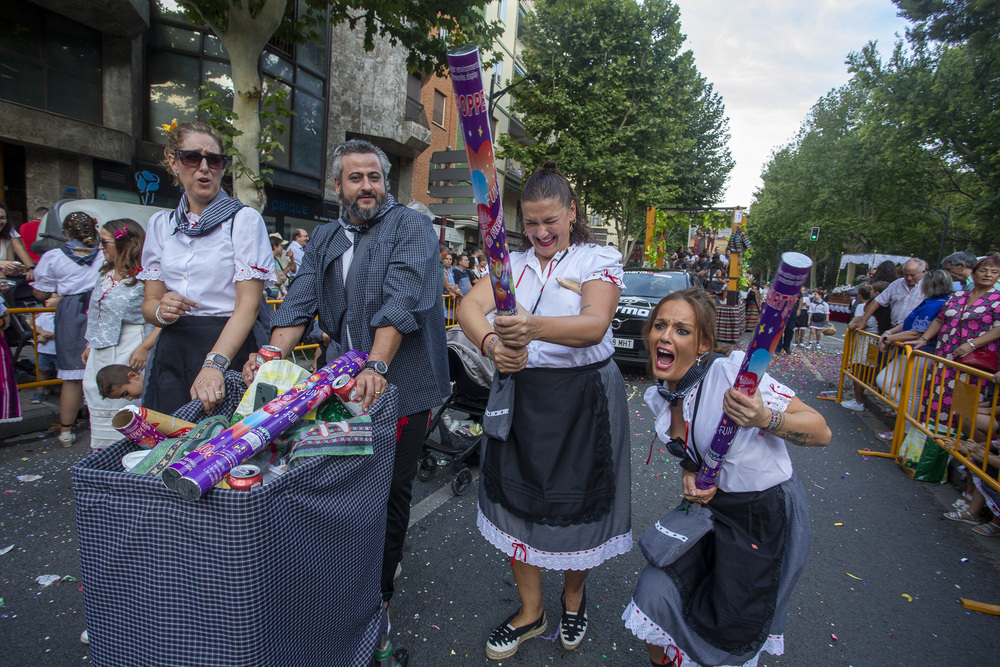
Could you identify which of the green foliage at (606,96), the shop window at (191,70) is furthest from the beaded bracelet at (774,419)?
the green foliage at (606,96)

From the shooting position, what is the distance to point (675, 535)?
180cm

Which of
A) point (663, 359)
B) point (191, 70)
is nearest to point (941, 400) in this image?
point (663, 359)

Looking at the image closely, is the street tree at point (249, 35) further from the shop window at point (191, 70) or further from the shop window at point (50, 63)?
the shop window at point (50, 63)

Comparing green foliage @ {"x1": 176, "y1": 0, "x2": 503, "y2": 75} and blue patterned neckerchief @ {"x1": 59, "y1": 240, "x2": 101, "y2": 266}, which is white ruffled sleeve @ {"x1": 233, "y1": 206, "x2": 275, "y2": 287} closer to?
blue patterned neckerchief @ {"x1": 59, "y1": 240, "x2": 101, "y2": 266}

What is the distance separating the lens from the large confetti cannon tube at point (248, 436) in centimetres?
111

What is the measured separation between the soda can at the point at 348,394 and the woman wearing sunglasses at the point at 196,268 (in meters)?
0.80

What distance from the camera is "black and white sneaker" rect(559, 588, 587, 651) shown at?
7.74 feet

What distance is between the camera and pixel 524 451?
209 centimetres

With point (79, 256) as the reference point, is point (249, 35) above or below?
above

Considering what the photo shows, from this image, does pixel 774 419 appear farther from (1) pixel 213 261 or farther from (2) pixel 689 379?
(1) pixel 213 261

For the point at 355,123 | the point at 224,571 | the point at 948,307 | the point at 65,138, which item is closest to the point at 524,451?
the point at 224,571

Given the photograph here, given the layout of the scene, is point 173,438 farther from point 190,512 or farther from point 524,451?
point 524,451

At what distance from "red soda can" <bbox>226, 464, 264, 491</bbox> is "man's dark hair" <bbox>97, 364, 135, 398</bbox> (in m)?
2.43

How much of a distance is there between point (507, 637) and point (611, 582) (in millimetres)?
844
